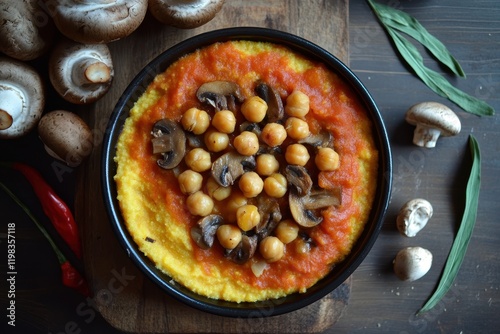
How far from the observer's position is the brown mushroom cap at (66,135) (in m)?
3.90

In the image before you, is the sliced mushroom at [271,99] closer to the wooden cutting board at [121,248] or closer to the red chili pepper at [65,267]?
the wooden cutting board at [121,248]

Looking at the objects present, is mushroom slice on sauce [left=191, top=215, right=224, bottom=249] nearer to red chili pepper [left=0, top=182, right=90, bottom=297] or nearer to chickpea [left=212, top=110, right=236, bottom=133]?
chickpea [left=212, top=110, right=236, bottom=133]

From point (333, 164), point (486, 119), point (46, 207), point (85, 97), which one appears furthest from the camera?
point (486, 119)

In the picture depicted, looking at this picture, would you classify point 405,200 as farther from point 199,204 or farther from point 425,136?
point 199,204

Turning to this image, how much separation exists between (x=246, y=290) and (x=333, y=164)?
106cm

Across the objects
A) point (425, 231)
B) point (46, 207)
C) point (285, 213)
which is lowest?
point (425, 231)

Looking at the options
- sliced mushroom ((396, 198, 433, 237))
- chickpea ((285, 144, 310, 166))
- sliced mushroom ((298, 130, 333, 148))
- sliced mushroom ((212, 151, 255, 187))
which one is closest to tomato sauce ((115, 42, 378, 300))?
sliced mushroom ((298, 130, 333, 148))

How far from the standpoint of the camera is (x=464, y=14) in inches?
183

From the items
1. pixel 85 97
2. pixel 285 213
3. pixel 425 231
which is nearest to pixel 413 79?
pixel 425 231

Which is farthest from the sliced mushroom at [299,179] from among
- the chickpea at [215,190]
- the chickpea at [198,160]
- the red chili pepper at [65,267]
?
the red chili pepper at [65,267]

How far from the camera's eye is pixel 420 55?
4527 millimetres

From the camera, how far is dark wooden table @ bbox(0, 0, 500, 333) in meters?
4.42

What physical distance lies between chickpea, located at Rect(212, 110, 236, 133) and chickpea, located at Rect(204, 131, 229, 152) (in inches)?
1.6

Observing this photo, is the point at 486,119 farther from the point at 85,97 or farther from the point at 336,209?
the point at 85,97
